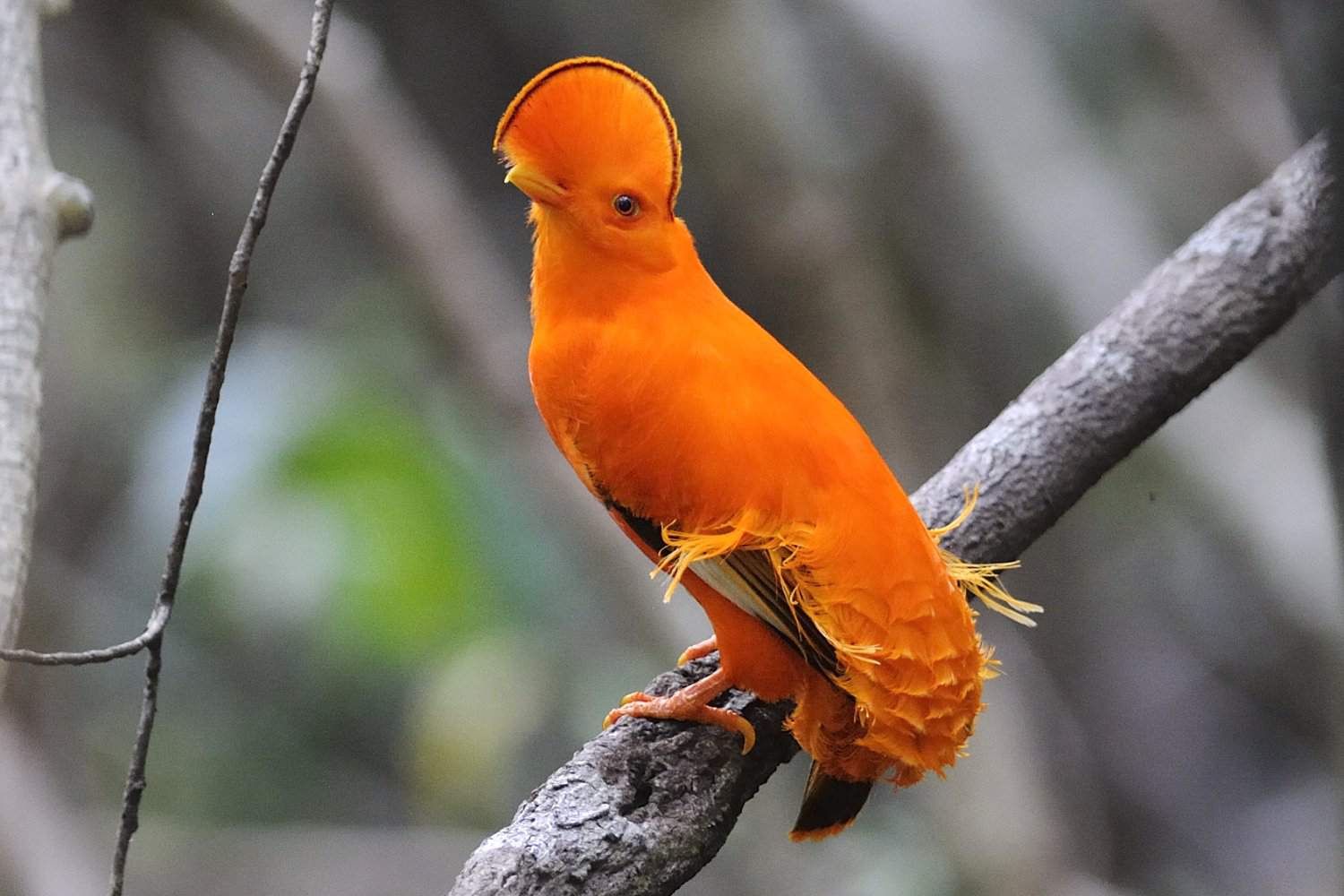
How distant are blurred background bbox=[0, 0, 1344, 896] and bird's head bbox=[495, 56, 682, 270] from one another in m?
1.46

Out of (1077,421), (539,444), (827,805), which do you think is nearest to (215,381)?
(827,805)

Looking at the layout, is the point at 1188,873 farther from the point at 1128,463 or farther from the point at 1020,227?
the point at 1020,227

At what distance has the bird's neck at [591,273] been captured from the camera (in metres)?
1.50

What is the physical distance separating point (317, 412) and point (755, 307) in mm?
1024

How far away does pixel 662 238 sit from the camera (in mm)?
1513

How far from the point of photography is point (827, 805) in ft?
5.26

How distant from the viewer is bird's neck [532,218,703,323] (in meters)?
1.50

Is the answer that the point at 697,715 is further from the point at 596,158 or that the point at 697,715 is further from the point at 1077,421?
the point at 1077,421

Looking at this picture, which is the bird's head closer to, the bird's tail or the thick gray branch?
the thick gray branch

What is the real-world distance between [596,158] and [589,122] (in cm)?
5

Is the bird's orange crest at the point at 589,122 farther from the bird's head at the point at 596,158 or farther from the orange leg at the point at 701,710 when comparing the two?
the orange leg at the point at 701,710

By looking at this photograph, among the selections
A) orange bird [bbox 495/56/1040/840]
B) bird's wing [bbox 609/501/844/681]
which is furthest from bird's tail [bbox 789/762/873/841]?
bird's wing [bbox 609/501/844/681]

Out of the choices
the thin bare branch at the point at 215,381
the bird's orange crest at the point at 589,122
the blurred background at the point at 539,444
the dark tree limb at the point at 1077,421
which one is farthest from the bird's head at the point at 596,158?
the blurred background at the point at 539,444

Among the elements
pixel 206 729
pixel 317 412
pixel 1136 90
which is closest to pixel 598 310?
pixel 317 412
